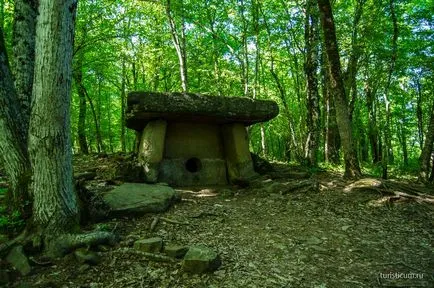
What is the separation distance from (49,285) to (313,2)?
9218mm

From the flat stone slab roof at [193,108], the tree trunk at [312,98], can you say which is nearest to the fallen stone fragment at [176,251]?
the flat stone slab roof at [193,108]

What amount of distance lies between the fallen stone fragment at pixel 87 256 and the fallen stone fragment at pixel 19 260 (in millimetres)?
470

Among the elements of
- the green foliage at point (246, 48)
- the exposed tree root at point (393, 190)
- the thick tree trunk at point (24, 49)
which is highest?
the green foliage at point (246, 48)

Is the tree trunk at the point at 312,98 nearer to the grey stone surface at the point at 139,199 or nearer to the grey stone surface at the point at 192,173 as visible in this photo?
the grey stone surface at the point at 192,173

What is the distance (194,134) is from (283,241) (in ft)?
13.9

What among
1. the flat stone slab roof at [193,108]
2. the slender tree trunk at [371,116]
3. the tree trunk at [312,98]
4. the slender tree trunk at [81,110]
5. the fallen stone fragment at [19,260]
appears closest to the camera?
the fallen stone fragment at [19,260]

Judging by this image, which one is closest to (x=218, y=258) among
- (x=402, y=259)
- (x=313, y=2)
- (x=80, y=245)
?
(x=80, y=245)

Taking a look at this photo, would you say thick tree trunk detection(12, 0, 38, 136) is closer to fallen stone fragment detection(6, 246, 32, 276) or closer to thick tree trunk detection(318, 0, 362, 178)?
fallen stone fragment detection(6, 246, 32, 276)

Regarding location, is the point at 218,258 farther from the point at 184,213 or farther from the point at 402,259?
the point at 402,259

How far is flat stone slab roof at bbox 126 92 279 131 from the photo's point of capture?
6590mm

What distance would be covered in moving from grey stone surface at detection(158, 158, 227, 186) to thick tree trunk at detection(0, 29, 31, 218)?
3475 millimetres

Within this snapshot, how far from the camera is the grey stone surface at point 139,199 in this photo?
497cm

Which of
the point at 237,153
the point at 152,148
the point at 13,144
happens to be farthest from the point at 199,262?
the point at 237,153

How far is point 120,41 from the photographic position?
14906 millimetres
